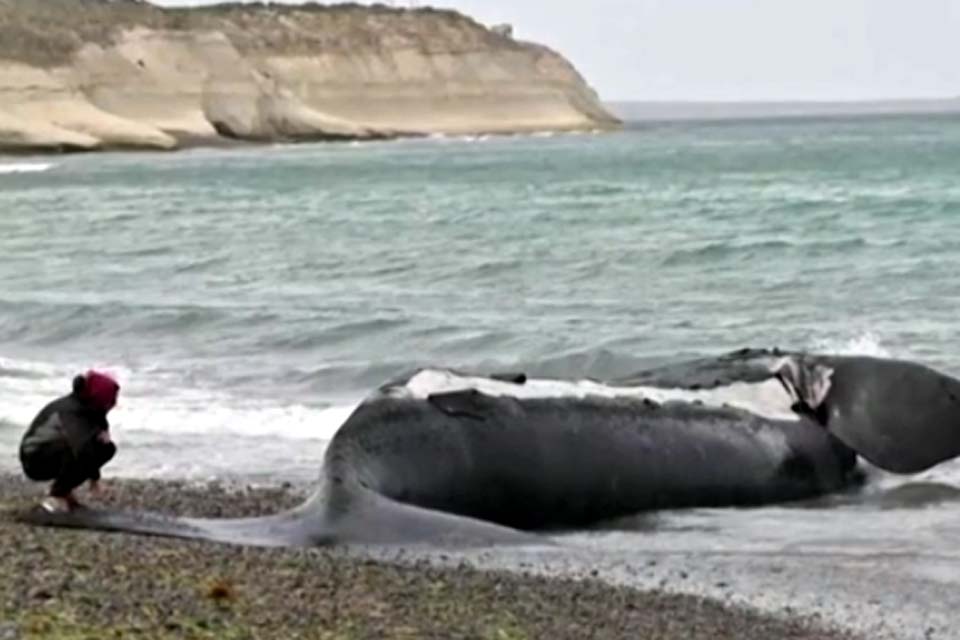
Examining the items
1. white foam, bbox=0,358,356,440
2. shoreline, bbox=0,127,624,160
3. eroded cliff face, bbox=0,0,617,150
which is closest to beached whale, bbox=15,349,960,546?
Result: white foam, bbox=0,358,356,440

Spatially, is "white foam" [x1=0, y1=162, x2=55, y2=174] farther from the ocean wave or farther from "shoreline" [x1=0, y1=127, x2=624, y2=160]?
the ocean wave

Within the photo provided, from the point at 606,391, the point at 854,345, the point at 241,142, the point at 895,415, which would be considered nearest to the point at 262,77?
the point at 241,142

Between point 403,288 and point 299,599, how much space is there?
2228 cm

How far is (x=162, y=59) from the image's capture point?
118 meters

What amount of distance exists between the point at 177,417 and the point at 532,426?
6.40 metres

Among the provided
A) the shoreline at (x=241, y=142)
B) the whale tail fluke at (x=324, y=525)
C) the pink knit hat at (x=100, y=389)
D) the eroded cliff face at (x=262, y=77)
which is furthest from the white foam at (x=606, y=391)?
the shoreline at (x=241, y=142)

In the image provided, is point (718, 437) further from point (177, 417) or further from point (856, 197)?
point (856, 197)

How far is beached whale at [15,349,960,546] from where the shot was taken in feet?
36.6

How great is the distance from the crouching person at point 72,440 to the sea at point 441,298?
2963 mm

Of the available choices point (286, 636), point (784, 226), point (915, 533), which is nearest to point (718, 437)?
point (915, 533)

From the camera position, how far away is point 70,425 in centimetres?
1122

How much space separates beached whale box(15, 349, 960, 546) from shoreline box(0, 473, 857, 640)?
44 centimetres

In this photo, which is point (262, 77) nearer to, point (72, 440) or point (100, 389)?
point (72, 440)

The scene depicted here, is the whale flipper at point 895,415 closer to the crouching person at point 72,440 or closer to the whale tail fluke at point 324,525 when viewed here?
the whale tail fluke at point 324,525
